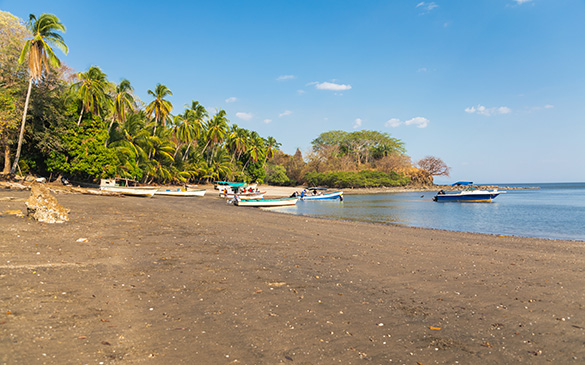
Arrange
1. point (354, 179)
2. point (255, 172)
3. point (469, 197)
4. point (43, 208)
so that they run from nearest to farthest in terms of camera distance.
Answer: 1. point (43, 208)
2. point (469, 197)
3. point (255, 172)
4. point (354, 179)

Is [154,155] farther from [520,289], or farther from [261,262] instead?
[520,289]

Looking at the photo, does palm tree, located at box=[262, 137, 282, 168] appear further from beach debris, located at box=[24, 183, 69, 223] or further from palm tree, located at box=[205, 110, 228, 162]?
beach debris, located at box=[24, 183, 69, 223]

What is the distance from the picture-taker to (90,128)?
129 ft

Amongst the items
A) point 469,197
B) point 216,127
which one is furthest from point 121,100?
point 469,197

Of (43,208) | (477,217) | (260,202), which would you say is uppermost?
(43,208)

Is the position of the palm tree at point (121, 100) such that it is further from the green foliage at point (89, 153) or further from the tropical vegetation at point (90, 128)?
the green foliage at point (89, 153)

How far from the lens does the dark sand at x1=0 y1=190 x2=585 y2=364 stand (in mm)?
4129

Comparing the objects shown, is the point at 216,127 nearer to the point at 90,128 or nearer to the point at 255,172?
the point at 255,172

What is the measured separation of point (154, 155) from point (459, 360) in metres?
59.5

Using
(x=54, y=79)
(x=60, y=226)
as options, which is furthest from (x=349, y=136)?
(x=60, y=226)

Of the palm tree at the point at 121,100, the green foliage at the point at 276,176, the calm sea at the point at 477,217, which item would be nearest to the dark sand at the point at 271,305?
the calm sea at the point at 477,217

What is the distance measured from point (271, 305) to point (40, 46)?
1484 inches

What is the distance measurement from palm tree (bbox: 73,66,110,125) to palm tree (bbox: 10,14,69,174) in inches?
224

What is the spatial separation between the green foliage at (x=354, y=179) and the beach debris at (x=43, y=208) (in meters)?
88.4
